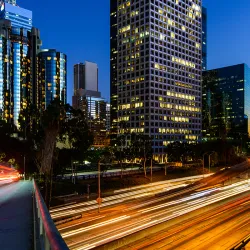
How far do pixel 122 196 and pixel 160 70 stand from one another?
104080mm

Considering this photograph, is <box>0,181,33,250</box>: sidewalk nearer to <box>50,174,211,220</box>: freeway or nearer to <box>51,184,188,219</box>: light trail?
<box>50,174,211,220</box>: freeway

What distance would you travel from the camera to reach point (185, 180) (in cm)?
8325

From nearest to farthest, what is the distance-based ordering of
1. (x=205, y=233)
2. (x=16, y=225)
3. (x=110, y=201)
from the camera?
(x=16, y=225), (x=205, y=233), (x=110, y=201)

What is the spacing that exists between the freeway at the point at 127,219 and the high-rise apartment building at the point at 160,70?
92.2 meters

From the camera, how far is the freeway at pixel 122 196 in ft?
140

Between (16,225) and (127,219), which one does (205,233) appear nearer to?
(127,219)

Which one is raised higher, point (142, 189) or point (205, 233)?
point (205, 233)

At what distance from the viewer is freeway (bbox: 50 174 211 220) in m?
42.8

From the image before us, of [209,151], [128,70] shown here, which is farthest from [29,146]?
[128,70]

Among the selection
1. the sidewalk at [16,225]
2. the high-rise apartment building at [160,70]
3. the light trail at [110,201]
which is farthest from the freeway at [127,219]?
the high-rise apartment building at [160,70]

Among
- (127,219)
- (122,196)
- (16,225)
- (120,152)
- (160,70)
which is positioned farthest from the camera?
(160,70)

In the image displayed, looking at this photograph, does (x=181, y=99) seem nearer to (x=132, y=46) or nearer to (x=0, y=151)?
(x=132, y=46)

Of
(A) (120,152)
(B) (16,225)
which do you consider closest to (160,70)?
(A) (120,152)

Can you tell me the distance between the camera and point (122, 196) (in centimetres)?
5638
